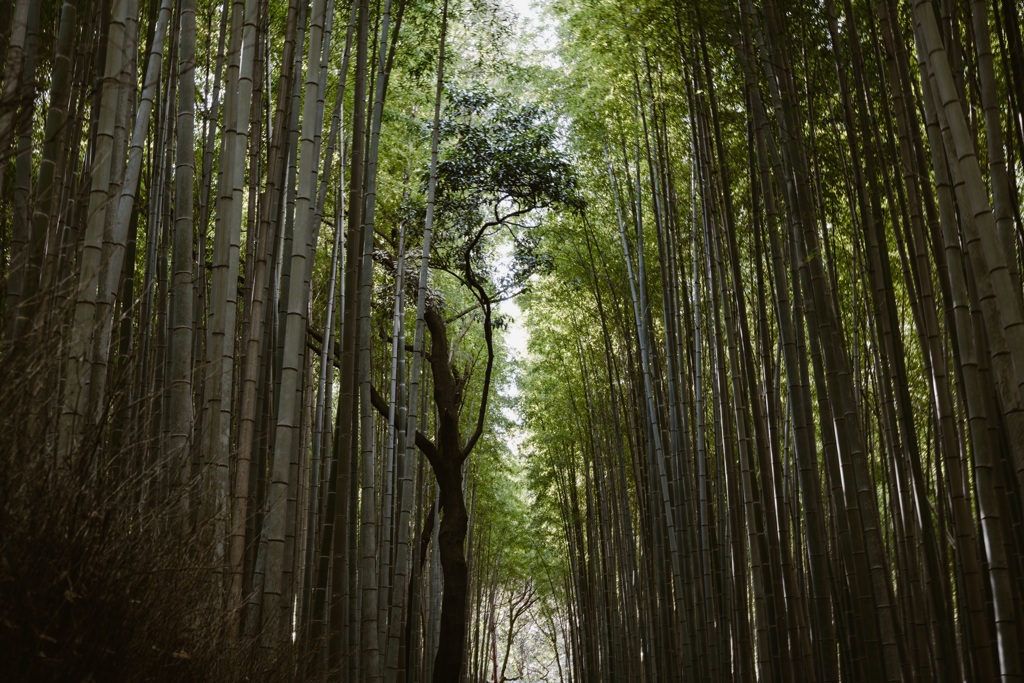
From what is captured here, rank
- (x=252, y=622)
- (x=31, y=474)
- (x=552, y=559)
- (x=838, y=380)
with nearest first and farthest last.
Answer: (x=31, y=474)
(x=252, y=622)
(x=838, y=380)
(x=552, y=559)

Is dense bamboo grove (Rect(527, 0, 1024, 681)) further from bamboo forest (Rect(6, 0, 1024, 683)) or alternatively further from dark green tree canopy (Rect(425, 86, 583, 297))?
dark green tree canopy (Rect(425, 86, 583, 297))

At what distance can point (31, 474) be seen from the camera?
137 cm

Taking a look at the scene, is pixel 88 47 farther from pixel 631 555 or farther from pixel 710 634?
pixel 631 555

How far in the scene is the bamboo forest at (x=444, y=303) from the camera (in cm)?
179

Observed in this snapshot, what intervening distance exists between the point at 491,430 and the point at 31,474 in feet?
34.4

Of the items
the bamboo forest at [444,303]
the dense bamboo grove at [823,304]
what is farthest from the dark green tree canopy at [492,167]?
the dense bamboo grove at [823,304]

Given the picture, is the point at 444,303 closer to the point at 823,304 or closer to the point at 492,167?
the point at 492,167

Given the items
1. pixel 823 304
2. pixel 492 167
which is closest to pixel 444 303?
pixel 492 167

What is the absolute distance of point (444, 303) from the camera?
7.48m

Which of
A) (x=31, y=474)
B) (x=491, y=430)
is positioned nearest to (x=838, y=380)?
(x=31, y=474)

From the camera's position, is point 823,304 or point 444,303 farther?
point 444,303

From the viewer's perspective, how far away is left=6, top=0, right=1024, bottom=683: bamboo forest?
5.87 feet

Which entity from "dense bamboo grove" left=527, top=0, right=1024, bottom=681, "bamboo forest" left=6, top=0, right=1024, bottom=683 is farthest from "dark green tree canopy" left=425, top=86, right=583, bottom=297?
"dense bamboo grove" left=527, top=0, right=1024, bottom=681

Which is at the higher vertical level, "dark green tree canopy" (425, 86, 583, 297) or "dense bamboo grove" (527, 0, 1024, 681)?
"dark green tree canopy" (425, 86, 583, 297)
